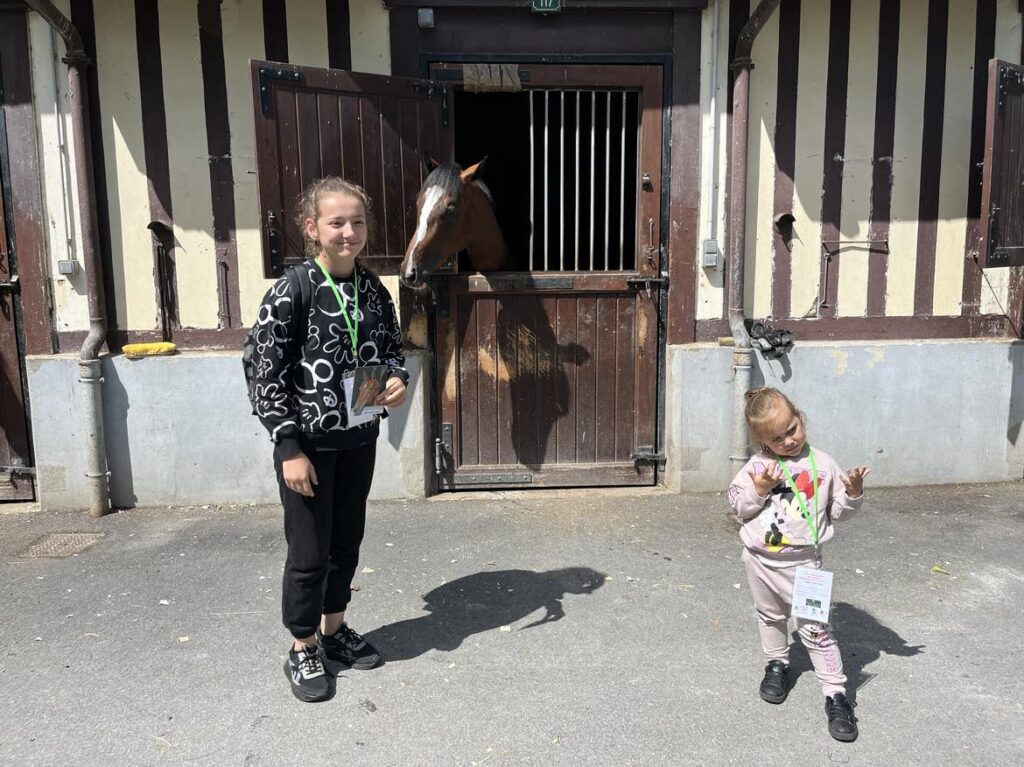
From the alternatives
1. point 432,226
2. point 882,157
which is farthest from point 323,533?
point 882,157

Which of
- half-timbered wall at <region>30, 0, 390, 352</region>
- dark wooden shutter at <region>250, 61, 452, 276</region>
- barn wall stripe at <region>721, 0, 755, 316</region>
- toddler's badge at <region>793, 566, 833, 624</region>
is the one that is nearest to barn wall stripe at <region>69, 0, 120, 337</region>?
half-timbered wall at <region>30, 0, 390, 352</region>

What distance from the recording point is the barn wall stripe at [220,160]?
478 cm

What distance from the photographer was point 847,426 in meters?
5.22

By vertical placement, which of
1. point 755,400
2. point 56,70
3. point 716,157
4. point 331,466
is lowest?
point 331,466

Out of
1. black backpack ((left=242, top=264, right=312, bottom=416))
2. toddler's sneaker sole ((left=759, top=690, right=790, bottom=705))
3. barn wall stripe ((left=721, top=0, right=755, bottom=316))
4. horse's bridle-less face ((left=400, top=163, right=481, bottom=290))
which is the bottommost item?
toddler's sneaker sole ((left=759, top=690, right=790, bottom=705))

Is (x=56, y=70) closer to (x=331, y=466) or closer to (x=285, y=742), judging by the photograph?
(x=331, y=466)

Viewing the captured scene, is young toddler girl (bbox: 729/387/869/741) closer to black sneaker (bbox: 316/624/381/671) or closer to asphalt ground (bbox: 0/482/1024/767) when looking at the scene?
asphalt ground (bbox: 0/482/1024/767)

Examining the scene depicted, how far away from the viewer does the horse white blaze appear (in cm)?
428

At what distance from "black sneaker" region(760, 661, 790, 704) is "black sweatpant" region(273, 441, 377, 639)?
1.59 metres

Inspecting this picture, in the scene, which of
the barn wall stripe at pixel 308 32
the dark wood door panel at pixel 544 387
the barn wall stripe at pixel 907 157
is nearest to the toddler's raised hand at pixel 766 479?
the dark wood door panel at pixel 544 387

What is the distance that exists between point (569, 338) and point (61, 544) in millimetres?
3226

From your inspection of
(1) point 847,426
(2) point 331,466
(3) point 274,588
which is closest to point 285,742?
(2) point 331,466

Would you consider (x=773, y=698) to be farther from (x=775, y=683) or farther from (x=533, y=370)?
(x=533, y=370)

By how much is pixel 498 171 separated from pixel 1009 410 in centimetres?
393
